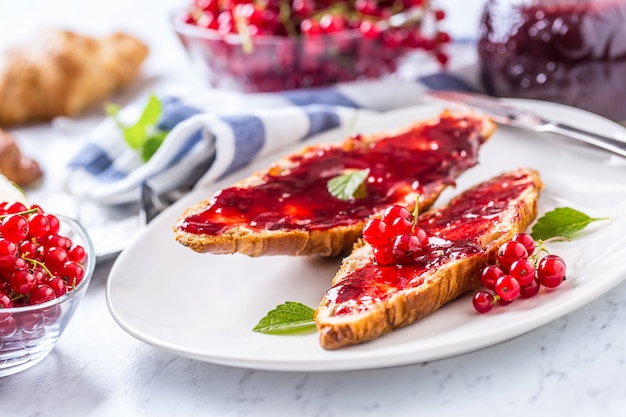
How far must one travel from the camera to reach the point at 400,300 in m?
1.79

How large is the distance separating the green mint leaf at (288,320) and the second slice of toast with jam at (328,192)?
0.69 ft

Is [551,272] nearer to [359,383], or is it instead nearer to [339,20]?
[359,383]

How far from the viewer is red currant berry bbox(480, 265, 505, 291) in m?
1.87

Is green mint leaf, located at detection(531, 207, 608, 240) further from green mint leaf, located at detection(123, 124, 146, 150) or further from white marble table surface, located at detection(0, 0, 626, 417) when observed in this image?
green mint leaf, located at detection(123, 124, 146, 150)

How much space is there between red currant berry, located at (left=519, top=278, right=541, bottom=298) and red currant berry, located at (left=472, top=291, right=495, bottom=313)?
69 mm

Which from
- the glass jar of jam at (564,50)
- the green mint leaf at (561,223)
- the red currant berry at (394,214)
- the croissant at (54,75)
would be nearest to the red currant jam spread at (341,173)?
the red currant berry at (394,214)

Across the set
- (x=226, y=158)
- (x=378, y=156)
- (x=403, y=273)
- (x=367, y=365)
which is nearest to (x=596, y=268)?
(x=403, y=273)

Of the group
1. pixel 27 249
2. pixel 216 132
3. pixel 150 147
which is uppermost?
pixel 27 249

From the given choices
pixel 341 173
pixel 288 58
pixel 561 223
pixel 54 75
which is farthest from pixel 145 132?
pixel 561 223

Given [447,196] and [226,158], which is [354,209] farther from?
[226,158]

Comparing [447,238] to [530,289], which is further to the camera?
[447,238]

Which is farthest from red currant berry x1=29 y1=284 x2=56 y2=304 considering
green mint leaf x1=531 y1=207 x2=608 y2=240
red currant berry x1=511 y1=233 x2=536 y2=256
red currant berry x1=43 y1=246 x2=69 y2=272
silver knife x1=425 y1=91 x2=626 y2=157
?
silver knife x1=425 y1=91 x2=626 y2=157

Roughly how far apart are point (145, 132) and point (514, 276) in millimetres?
1655

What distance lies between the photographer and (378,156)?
2.51 m
